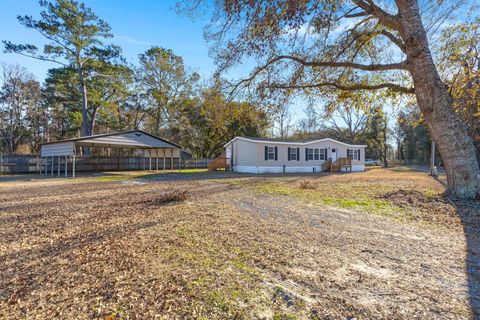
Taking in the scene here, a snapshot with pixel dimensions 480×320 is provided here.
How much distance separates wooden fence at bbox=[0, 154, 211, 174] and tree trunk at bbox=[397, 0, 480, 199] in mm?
19008

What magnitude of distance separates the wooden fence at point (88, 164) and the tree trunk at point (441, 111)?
748 inches

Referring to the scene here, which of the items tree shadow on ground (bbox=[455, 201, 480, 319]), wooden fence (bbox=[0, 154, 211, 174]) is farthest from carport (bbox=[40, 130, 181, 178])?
tree shadow on ground (bbox=[455, 201, 480, 319])

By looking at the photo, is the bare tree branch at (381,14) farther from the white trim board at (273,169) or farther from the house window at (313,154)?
the house window at (313,154)

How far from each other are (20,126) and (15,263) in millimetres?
34853

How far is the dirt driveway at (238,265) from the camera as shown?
1878 mm

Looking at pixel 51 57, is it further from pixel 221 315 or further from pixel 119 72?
pixel 221 315

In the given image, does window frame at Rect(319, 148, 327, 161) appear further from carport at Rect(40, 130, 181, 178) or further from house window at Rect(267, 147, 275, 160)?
carport at Rect(40, 130, 181, 178)

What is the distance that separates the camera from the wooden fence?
1724cm

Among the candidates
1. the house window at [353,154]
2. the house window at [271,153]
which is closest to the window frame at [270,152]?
the house window at [271,153]

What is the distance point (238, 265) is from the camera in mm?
2600

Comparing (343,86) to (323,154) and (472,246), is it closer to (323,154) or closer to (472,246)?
(472,246)

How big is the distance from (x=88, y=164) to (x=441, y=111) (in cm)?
2231

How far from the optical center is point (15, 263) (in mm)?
2736

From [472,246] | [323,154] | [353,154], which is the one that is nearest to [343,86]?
[472,246]
